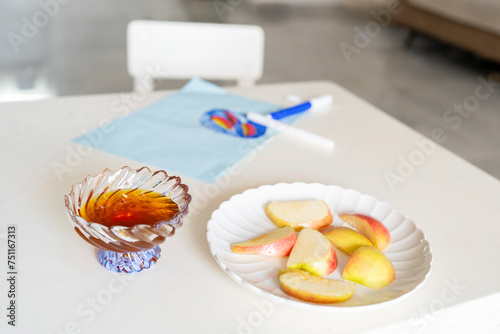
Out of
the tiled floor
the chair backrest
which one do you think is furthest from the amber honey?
the tiled floor

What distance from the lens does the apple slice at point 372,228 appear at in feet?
2.19

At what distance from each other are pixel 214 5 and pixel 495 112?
270 cm

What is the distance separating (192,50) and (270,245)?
94 centimetres

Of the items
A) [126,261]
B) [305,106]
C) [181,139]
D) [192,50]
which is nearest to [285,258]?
[126,261]

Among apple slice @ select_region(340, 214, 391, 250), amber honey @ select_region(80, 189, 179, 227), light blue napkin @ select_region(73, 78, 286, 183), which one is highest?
amber honey @ select_region(80, 189, 179, 227)

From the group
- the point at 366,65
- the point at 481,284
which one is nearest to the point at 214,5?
the point at 366,65

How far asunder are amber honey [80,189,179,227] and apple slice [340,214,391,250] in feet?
0.76

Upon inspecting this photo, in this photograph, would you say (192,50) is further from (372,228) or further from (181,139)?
(372,228)

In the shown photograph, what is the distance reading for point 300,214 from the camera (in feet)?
2.29

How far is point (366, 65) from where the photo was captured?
147 inches

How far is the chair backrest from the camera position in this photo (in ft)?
4.64

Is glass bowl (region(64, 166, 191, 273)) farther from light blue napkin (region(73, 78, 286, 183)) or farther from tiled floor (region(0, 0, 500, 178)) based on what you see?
tiled floor (region(0, 0, 500, 178))

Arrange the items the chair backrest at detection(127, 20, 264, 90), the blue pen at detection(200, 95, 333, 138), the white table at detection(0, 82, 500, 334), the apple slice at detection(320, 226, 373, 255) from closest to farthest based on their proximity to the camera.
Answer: the white table at detection(0, 82, 500, 334)
the apple slice at detection(320, 226, 373, 255)
the blue pen at detection(200, 95, 333, 138)
the chair backrest at detection(127, 20, 264, 90)

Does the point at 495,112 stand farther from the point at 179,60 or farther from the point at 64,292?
the point at 64,292
